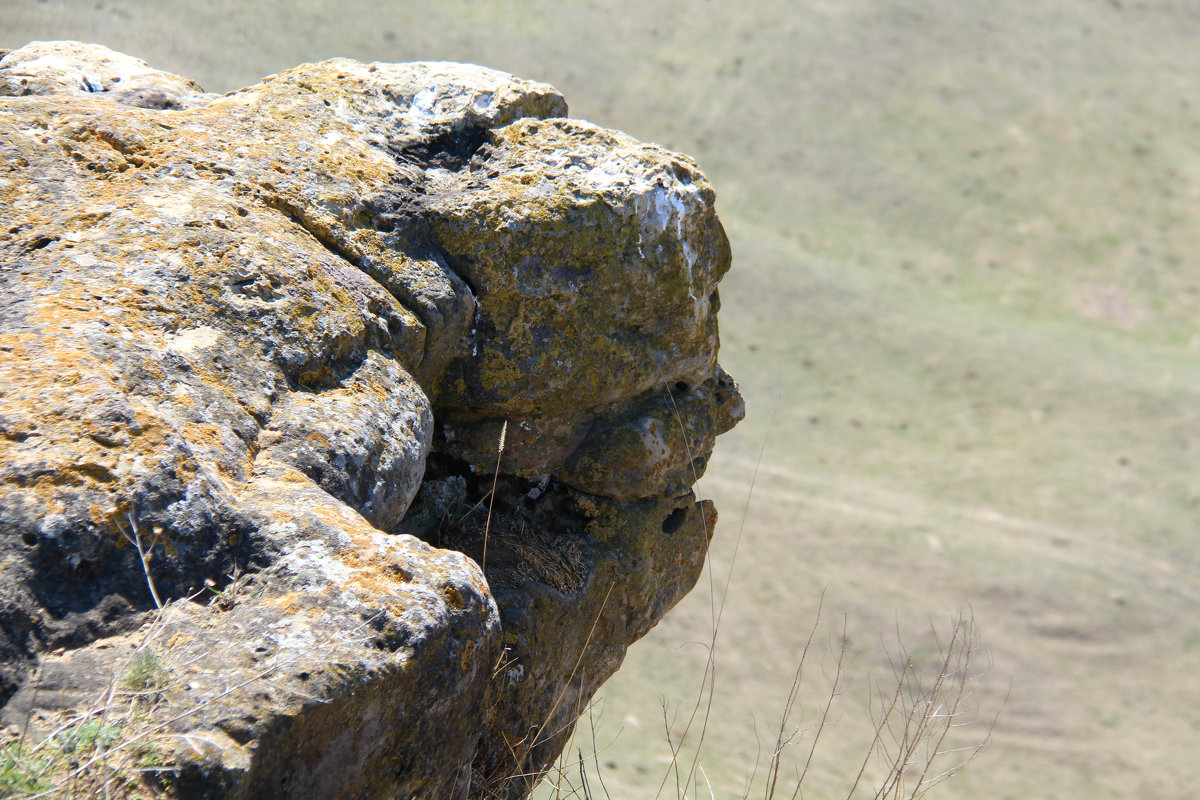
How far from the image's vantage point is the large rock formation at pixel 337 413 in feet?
6.95

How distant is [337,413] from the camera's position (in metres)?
2.84

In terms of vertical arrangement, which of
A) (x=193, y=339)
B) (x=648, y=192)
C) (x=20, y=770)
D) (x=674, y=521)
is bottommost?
(x=674, y=521)

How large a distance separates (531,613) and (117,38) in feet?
52.3

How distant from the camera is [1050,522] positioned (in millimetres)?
15039

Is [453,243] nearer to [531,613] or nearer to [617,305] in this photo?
[617,305]

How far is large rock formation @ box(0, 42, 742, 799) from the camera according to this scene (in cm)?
212

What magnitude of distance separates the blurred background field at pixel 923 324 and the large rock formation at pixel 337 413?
3.55m

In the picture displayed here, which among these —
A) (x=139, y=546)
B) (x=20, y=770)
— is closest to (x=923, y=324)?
(x=139, y=546)

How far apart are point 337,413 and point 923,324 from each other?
16694mm

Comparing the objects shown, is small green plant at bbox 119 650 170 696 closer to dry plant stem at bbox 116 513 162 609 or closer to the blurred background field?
dry plant stem at bbox 116 513 162 609

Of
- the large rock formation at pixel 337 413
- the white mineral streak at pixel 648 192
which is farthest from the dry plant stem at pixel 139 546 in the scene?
the white mineral streak at pixel 648 192

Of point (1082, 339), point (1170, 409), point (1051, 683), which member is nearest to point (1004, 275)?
point (1082, 339)

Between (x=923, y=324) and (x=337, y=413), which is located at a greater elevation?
(x=337, y=413)

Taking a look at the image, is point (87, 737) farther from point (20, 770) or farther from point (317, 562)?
point (317, 562)
